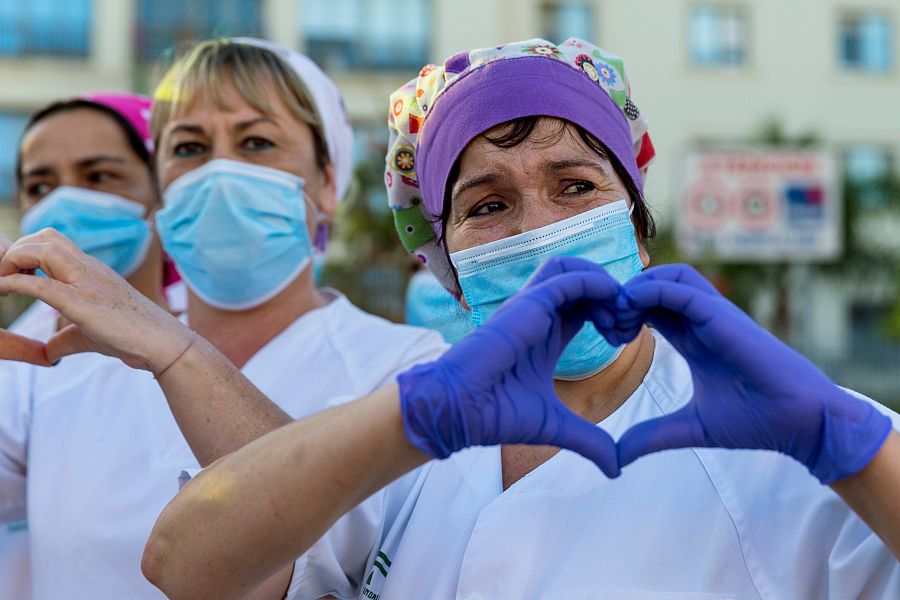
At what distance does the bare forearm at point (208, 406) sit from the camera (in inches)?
71.2

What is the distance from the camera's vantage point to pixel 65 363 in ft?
8.71

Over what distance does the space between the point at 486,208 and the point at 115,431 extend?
1.17m

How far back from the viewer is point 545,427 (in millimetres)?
1354

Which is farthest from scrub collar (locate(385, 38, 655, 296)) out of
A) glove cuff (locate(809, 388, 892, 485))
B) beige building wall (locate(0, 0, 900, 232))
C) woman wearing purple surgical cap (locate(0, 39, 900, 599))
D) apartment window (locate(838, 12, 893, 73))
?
apartment window (locate(838, 12, 893, 73))

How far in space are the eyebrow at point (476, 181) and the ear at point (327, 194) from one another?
1050mm

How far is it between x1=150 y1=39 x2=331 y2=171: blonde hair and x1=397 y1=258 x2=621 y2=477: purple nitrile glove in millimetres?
1520

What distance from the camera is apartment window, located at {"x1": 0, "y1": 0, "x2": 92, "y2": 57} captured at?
771 inches

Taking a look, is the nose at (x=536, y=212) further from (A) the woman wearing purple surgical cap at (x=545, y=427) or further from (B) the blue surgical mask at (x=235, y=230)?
(B) the blue surgical mask at (x=235, y=230)

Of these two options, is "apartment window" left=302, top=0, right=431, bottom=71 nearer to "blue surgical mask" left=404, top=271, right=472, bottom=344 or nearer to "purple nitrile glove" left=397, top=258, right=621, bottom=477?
"blue surgical mask" left=404, top=271, right=472, bottom=344

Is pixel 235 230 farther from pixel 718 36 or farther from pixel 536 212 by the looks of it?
pixel 718 36

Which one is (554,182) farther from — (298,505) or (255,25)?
(255,25)

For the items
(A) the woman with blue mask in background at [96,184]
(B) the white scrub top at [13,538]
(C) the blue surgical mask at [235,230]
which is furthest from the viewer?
(A) the woman with blue mask in background at [96,184]

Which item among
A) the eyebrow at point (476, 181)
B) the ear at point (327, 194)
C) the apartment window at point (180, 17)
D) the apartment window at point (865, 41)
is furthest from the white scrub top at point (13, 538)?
the apartment window at point (865, 41)

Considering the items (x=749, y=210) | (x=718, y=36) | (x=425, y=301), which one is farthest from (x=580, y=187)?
(x=718, y=36)
